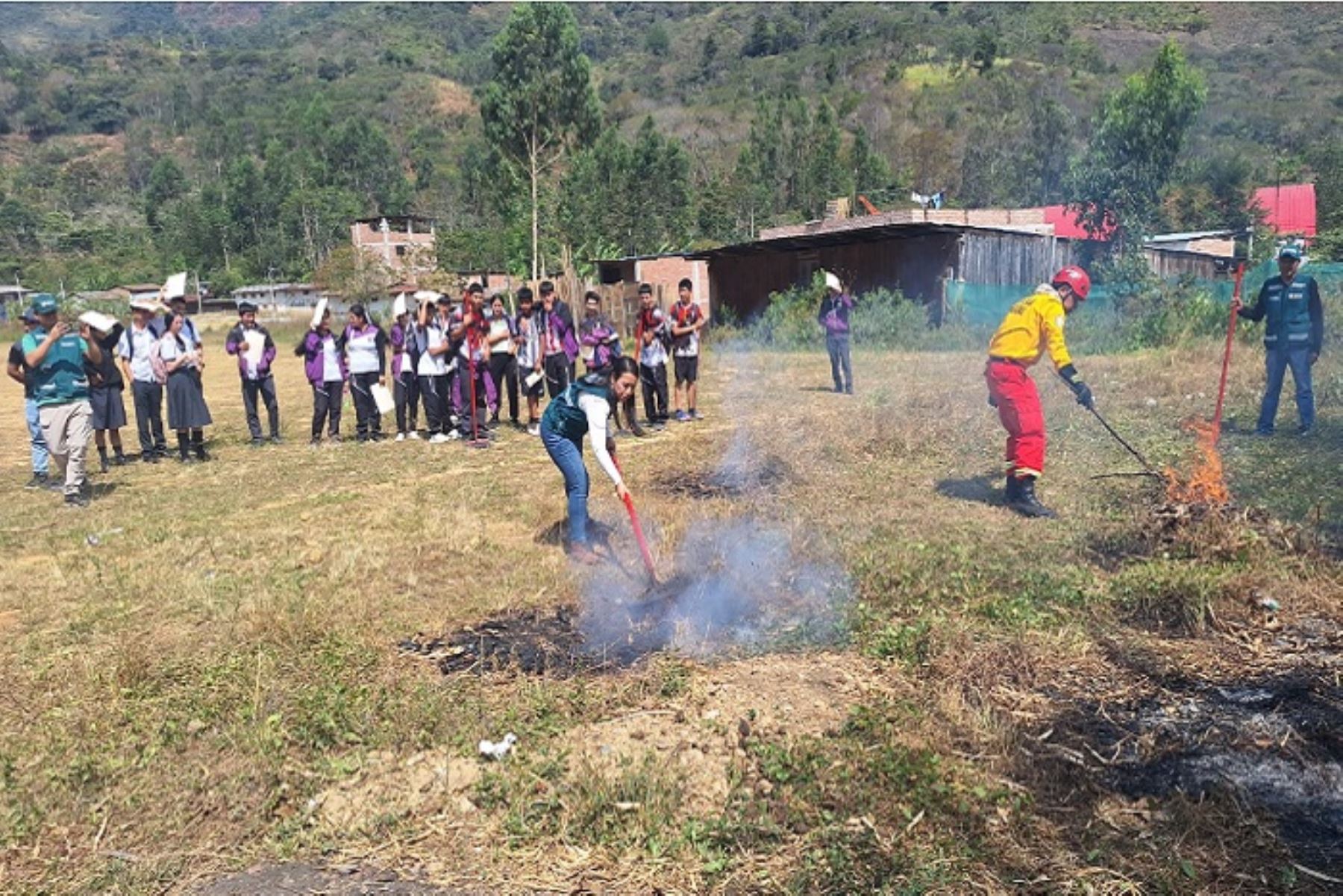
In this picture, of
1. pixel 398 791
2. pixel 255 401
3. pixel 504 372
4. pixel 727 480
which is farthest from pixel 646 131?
pixel 398 791

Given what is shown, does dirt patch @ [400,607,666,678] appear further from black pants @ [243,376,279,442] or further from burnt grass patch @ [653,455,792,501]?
black pants @ [243,376,279,442]

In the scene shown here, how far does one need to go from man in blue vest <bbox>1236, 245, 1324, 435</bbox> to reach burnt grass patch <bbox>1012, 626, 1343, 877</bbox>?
5.52 meters

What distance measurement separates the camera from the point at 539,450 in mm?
10070

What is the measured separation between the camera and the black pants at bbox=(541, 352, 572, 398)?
35.4 ft

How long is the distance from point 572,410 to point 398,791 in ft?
10.1

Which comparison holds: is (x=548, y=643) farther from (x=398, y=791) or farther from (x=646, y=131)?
(x=646, y=131)

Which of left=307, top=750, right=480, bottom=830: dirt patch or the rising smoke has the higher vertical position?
the rising smoke

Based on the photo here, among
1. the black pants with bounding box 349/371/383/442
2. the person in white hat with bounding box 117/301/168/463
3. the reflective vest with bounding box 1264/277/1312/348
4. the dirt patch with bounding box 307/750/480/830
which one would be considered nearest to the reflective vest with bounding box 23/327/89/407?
the person in white hat with bounding box 117/301/168/463

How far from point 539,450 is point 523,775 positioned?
21.7ft

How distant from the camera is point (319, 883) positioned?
10.4ft

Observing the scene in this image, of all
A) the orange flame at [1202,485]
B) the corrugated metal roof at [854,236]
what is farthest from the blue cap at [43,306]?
the corrugated metal roof at [854,236]

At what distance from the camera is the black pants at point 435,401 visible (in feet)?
35.3

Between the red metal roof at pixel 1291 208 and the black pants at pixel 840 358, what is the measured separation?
106 feet

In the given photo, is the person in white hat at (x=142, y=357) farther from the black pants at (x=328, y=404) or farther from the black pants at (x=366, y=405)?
the black pants at (x=366, y=405)
